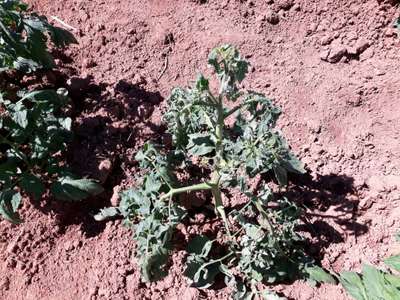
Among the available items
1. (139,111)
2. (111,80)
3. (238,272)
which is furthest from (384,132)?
(111,80)

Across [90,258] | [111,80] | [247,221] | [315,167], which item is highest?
[111,80]

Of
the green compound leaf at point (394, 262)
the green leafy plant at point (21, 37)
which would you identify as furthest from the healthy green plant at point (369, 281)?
the green leafy plant at point (21, 37)

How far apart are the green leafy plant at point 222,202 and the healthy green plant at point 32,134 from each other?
40 cm

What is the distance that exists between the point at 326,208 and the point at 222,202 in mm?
691

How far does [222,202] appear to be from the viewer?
10.1 ft

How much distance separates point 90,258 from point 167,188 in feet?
2.38

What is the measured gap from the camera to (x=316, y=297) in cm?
290

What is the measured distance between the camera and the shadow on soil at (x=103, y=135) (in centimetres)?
321

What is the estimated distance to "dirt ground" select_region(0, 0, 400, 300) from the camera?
3.03 meters

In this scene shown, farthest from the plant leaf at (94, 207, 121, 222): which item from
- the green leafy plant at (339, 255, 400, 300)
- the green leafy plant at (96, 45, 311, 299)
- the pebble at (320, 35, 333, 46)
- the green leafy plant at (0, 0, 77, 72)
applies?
the pebble at (320, 35, 333, 46)

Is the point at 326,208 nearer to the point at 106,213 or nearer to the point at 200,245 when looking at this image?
the point at 200,245

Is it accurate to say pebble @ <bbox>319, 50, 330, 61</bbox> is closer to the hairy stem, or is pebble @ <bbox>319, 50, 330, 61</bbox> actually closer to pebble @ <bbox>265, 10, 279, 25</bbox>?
pebble @ <bbox>265, 10, 279, 25</bbox>

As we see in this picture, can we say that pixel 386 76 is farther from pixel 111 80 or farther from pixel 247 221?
pixel 111 80

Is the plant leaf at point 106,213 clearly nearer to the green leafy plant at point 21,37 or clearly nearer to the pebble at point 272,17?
the green leafy plant at point 21,37
